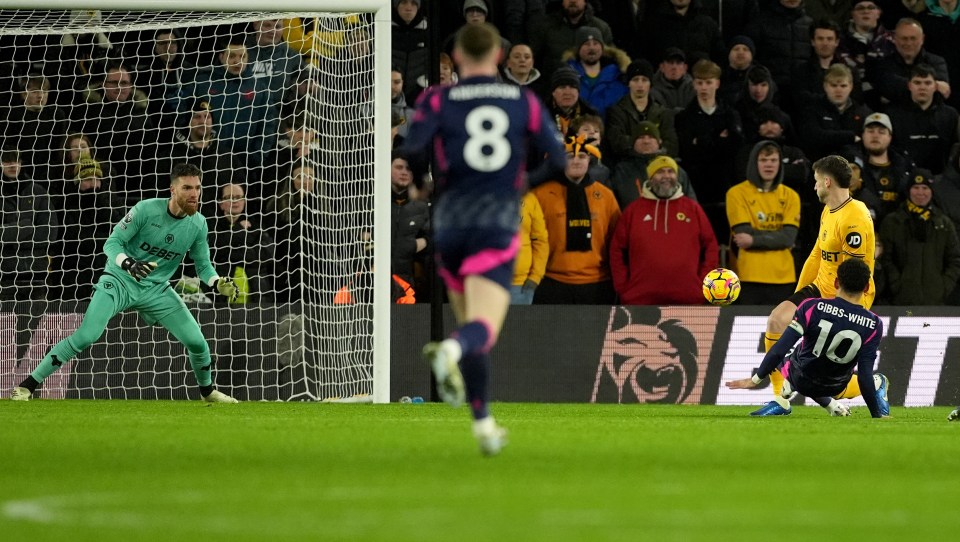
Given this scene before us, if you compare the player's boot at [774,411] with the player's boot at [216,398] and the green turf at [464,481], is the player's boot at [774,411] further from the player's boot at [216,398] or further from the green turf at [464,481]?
the player's boot at [216,398]

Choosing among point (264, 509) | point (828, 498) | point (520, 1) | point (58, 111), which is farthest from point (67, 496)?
point (520, 1)

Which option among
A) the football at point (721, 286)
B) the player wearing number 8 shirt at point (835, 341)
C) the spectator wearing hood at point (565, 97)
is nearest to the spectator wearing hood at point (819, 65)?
the spectator wearing hood at point (565, 97)

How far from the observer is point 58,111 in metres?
14.9

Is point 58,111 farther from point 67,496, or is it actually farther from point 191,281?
point 67,496

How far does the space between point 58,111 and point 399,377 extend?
14.4 feet

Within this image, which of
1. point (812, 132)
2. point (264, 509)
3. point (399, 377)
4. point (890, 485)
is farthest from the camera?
point (812, 132)

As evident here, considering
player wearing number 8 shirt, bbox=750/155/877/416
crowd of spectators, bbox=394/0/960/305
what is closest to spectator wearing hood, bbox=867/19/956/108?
crowd of spectators, bbox=394/0/960/305

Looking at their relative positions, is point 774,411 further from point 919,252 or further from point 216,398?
point 216,398

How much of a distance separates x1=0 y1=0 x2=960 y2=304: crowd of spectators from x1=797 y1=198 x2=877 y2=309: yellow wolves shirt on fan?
3180 millimetres

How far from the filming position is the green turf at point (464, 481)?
14.2 feet

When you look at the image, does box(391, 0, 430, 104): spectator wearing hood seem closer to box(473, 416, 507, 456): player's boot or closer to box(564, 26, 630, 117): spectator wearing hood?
box(564, 26, 630, 117): spectator wearing hood

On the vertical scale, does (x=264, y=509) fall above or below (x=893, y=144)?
below

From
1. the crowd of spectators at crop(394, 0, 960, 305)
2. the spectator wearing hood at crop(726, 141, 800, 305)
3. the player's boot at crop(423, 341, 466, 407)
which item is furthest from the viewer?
the spectator wearing hood at crop(726, 141, 800, 305)

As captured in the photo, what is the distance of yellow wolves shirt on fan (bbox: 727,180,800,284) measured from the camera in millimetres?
14891
